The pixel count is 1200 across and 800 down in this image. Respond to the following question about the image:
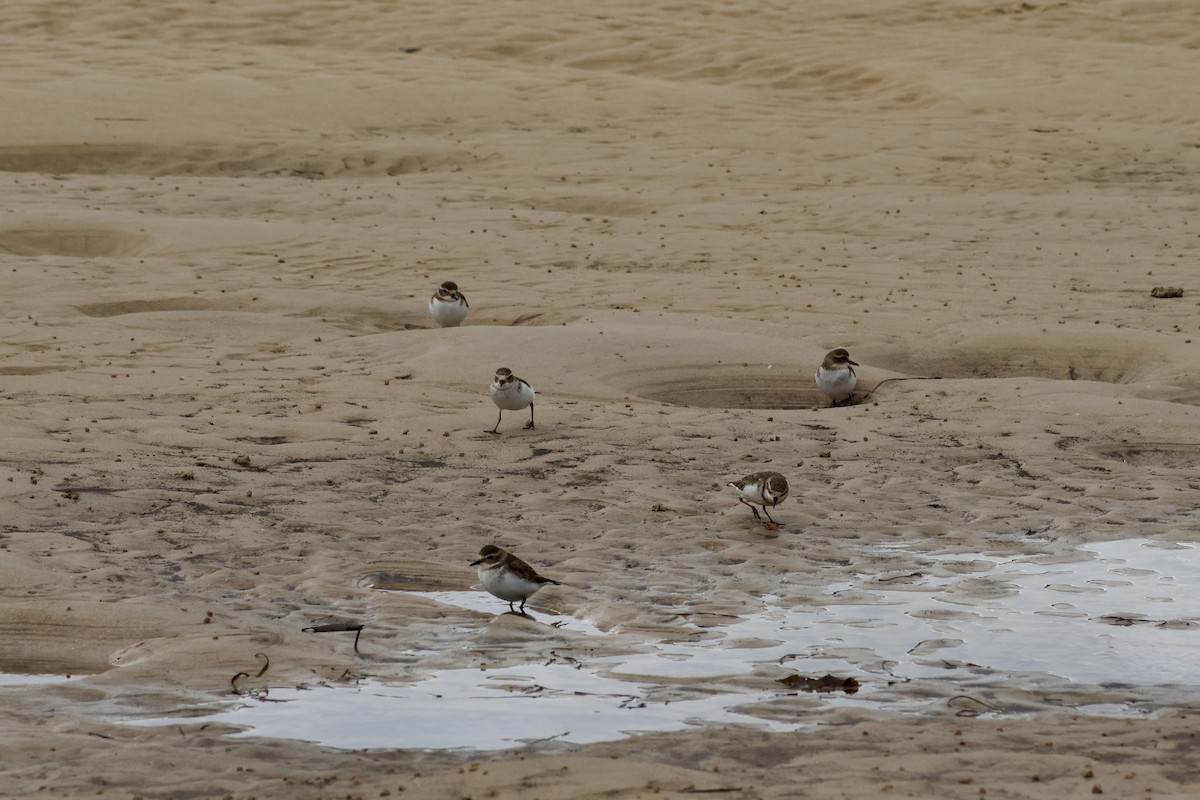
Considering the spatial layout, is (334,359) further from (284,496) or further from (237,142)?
(237,142)

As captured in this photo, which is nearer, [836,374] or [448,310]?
[836,374]

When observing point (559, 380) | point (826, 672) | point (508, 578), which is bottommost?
point (559, 380)

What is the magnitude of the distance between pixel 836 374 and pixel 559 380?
175 cm

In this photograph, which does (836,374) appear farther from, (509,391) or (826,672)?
(826,672)

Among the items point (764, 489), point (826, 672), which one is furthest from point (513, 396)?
point (826, 672)

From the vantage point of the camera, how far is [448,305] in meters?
11.2

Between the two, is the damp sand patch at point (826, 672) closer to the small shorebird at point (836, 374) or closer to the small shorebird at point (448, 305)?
the small shorebird at point (836, 374)

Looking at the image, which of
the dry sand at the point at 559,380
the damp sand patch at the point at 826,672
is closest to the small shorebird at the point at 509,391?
the dry sand at the point at 559,380

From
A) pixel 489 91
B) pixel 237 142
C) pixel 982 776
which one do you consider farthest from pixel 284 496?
pixel 489 91

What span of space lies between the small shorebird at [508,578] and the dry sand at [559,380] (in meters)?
0.16

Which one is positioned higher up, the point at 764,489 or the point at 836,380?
the point at 764,489

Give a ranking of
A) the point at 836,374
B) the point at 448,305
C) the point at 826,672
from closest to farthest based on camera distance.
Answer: the point at 826,672 → the point at 836,374 → the point at 448,305

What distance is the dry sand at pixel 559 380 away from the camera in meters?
5.28

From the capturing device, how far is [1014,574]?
700 centimetres
